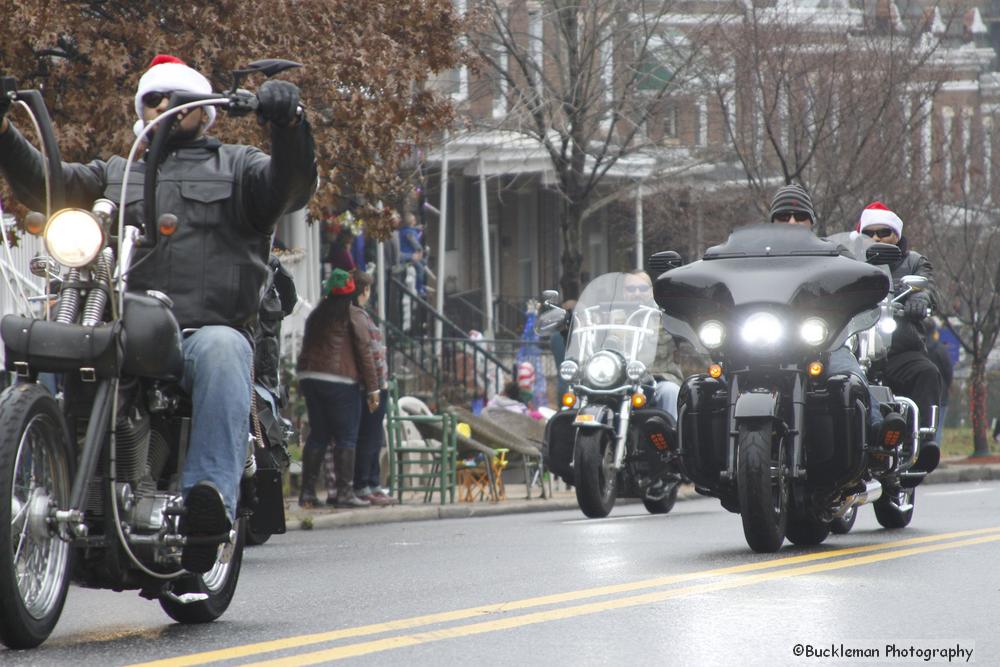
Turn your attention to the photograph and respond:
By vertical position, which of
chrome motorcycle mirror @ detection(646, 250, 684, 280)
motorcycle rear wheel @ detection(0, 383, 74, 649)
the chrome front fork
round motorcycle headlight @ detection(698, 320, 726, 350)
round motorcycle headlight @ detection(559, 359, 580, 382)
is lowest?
A: the chrome front fork

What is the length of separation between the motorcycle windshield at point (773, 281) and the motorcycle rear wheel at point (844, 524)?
163cm

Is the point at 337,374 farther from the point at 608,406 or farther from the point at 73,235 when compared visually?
the point at 73,235

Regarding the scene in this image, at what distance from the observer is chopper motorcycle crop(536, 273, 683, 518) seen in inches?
512

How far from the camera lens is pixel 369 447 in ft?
48.8

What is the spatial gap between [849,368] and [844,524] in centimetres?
149

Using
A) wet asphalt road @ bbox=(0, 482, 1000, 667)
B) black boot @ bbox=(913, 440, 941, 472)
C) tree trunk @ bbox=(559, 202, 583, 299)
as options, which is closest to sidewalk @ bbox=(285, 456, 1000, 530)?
wet asphalt road @ bbox=(0, 482, 1000, 667)

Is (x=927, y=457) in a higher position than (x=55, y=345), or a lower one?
lower

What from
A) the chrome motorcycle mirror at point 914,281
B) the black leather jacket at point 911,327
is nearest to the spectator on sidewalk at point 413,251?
the black leather jacket at point 911,327

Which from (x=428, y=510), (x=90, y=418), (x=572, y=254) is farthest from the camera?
(x=572, y=254)

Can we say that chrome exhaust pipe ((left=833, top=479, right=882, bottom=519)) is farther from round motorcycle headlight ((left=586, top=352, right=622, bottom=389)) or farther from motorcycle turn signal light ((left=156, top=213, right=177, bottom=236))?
motorcycle turn signal light ((left=156, top=213, right=177, bottom=236))

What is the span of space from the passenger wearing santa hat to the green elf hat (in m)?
4.29

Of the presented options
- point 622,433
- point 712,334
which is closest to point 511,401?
point 622,433

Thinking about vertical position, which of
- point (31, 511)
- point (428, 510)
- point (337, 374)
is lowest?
point (428, 510)

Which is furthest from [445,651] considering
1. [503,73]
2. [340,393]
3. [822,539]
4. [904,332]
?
[503,73]
